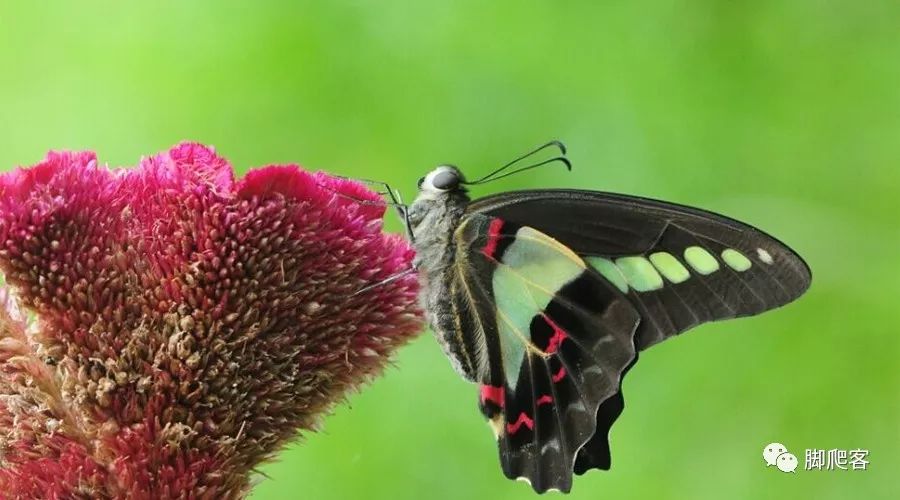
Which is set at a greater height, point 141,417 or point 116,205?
point 116,205

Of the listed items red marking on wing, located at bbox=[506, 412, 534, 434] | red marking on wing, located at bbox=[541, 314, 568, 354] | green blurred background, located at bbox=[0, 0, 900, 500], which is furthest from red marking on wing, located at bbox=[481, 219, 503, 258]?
green blurred background, located at bbox=[0, 0, 900, 500]

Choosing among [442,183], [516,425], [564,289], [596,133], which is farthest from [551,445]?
[596,133]

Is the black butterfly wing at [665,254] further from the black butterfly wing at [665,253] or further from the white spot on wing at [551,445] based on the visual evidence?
the white spot on wing at [551,445]

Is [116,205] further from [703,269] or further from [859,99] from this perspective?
[859,99]

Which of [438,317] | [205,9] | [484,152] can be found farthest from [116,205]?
[205,9]

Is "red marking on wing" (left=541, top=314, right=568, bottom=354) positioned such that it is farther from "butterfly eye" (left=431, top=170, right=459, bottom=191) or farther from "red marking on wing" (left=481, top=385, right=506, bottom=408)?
"butterfly eye" (left=431, top=170, right=459, bottom=191)
